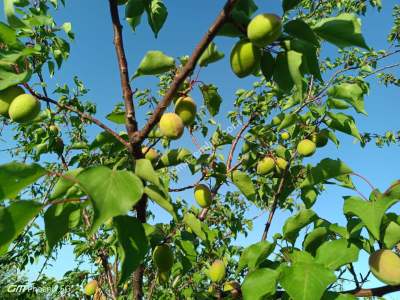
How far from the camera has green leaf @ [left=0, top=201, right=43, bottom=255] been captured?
0.88 meters

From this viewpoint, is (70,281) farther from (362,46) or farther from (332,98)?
(362,46)

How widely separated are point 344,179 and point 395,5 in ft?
20.6

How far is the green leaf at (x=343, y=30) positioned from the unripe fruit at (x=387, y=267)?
0.86 metres

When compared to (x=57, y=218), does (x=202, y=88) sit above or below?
above

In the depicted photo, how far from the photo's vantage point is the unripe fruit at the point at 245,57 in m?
1.20

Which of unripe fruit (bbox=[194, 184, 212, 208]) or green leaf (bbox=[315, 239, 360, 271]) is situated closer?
green leaf (bbox=[315, 239, 360, 271])

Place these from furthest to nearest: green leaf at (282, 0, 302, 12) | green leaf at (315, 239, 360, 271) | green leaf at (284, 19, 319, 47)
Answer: green leaf at (315, 239, 360, 271) → green leaf at (282, 0, 302, 12) → green leaf at (284, 19, 319, 47)

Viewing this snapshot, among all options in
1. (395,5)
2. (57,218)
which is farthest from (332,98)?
(395,5)

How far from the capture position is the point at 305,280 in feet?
3.85

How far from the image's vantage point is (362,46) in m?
1.11

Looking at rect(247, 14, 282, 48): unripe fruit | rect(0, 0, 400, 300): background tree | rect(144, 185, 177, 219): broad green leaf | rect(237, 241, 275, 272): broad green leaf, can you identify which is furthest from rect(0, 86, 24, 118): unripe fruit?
rect(237, 241, 275, 272): broad green leaf

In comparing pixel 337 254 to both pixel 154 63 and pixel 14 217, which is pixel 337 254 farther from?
pixel 14 217

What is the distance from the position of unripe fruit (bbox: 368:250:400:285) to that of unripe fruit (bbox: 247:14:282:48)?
976mm

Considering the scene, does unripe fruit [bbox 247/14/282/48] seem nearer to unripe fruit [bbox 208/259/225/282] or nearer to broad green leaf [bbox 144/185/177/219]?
broad green leaf [bbox 144/185/177/219]
